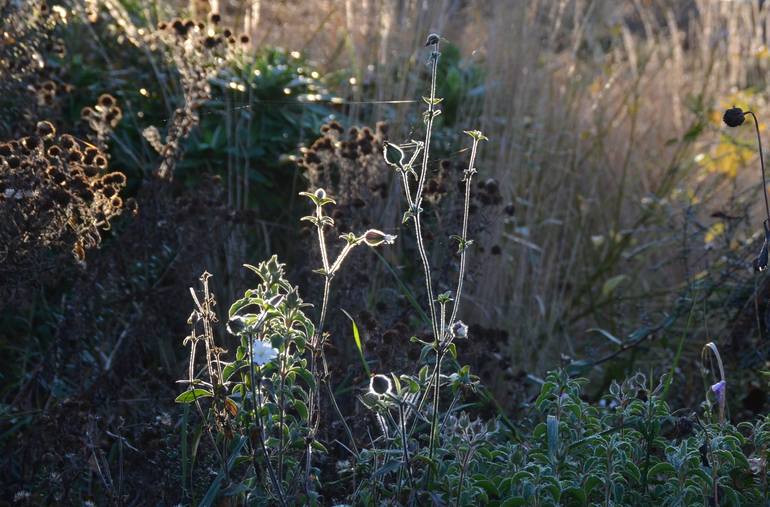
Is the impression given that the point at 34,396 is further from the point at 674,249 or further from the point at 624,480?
the point at 674,249

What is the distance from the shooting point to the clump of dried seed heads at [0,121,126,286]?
2.35 m

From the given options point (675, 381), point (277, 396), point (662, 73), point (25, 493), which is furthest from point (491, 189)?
point (662, 73)

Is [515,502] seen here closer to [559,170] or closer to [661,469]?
[661,469]

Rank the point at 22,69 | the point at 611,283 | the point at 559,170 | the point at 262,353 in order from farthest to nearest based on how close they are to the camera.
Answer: the point at 559,170 < the point at 611,283 < the point at 22,69 < the point at 262,353

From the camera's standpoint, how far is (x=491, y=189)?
2.86 m

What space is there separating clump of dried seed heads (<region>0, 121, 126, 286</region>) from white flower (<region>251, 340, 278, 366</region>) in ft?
3.21

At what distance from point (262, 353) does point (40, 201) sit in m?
1.06

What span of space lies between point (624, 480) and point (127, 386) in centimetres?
145

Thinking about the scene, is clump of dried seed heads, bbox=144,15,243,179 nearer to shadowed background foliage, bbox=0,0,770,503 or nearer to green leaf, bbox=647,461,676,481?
shadowed background foliage, bbox=0,0,770,503

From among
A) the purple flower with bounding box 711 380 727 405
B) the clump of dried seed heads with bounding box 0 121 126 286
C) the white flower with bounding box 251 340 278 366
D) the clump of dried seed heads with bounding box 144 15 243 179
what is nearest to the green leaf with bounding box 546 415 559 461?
the purple flower with bounding box 711 380 727 405

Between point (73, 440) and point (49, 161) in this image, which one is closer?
point (73, 440)

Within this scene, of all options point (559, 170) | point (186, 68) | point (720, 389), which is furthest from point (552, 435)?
point (559, 170)

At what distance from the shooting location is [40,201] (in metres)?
2.36

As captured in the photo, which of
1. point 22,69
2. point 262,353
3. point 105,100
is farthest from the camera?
point 105,100
